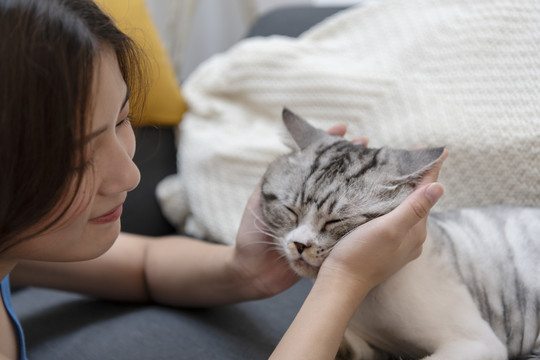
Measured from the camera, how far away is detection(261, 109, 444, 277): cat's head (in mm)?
807

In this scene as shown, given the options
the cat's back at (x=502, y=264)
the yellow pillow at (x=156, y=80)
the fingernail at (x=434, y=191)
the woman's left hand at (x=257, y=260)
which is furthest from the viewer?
the yellow pillow at (x=156, y=80)

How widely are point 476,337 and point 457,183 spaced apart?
433 millimetres

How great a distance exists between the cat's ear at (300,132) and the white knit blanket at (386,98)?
285mm

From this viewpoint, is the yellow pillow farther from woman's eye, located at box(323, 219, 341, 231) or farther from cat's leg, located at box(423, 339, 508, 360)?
cat's leg, located at box(423, 339, 508, 360)

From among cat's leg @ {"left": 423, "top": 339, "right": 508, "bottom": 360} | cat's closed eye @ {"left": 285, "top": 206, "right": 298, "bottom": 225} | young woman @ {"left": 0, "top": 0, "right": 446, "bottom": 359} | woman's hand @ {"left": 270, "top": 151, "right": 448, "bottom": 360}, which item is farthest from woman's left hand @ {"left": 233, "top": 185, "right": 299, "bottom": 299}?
cat's leg @ {"left": 423, "top": 339, "right": 508, "bottom": 360}

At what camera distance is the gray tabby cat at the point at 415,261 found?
2.63 feet

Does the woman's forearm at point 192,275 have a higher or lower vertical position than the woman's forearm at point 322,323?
lower

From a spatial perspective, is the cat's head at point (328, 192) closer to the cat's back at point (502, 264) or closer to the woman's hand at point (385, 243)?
the woman's hand at point (385, 243)

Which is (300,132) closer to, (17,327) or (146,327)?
(146,327)

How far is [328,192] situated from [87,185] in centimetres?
38

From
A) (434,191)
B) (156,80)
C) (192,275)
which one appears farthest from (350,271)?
(156,80)

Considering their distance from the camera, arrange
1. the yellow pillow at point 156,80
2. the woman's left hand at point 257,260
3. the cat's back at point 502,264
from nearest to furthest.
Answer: the cat's back at point 502,264, the woman's left hand at point 257,260, the yellow pillow at point 156,80

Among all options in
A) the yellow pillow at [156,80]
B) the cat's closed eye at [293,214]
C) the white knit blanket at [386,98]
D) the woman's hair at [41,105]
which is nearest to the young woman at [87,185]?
the woman's hair at [41,105]

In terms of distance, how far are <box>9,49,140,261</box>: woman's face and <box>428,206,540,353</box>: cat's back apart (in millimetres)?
545
